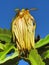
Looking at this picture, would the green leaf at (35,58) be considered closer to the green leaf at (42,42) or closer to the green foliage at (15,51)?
the green foliage at (15,51)

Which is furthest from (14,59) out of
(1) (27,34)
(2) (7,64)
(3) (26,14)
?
(3) (26,14)

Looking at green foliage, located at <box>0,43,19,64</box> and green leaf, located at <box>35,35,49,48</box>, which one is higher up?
green leaf, located at <box>35,35,49,48</box>

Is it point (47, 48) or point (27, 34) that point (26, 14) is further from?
point (47, 48)

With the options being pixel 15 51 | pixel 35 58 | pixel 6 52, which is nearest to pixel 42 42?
pixel 35 58

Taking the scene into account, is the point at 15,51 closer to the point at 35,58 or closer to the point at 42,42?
the point at 35,58

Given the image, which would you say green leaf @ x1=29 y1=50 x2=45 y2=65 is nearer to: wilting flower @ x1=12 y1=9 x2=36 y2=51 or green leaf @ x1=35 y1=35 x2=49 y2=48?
wilting flower @ x1=12 y1=9 x2=36 y2=51

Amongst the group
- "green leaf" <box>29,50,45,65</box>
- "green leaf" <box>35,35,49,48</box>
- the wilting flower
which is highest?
the wilting flower

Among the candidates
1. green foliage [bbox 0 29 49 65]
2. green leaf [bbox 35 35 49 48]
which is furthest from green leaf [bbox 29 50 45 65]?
green leaf [bbox 35 35 49 48]

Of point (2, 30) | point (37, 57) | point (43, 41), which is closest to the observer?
point (37, 57)
